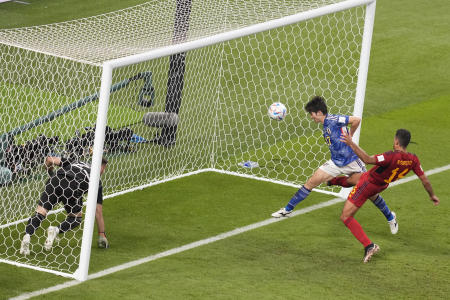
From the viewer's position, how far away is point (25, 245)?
10281mm

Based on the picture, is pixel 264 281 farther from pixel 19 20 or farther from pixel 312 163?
pixel 19 20

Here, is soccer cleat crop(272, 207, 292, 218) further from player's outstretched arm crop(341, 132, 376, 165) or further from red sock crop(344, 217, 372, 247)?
player's outstretched arm crop(341, 132, 376, 165)

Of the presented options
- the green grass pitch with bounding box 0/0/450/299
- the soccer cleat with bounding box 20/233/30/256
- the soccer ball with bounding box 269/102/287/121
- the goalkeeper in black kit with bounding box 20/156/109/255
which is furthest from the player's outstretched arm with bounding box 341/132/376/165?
the soccer cleat with bounding box 20/233/30/256

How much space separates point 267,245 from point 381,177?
151 cm

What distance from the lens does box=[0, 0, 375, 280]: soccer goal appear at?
10.9 meters

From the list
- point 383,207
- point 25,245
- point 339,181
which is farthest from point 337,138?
point 25,245

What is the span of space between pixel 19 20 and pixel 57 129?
7.36m

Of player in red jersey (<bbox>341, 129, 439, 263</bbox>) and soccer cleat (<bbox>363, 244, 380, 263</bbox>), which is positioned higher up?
player in red jersey (<bbox>341, 129, 439, 263</bbox>)

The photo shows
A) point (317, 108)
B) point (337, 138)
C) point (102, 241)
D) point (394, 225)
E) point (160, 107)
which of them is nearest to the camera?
point (102, 241)

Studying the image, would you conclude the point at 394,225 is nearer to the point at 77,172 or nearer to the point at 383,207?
the point at 383,207

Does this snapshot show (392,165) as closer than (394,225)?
Yes

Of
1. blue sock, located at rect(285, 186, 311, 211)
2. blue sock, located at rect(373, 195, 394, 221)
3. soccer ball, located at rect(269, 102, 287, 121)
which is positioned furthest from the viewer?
soccer ball, located at rect(269, 102, 287, 121)

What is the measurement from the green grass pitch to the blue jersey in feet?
2.85

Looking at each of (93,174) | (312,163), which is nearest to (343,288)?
(93,174)
